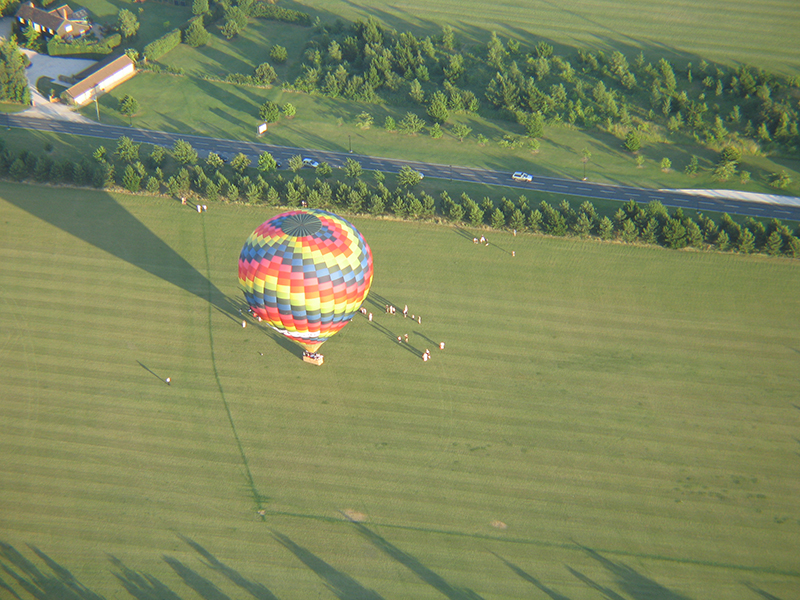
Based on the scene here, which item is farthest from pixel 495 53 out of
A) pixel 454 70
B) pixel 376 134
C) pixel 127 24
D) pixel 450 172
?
pixel 127 24

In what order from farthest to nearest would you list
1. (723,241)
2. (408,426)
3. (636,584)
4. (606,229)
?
1. (606,229)
2. (723,241)
3. (408,426)
4. (636,584)

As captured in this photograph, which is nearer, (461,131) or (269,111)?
(461,131)

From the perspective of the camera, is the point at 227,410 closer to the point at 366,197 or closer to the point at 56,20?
the point at 366,197

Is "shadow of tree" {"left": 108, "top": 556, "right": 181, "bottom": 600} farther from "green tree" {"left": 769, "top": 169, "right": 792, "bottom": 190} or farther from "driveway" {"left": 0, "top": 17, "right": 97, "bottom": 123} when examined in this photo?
"green tree" {"left": 769, "top": 169, "right": 792, "bottom": 190}

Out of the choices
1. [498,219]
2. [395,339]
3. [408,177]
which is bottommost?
[395,339]

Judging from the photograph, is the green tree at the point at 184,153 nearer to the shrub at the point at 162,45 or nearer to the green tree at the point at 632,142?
the shrub at the point at 162,45

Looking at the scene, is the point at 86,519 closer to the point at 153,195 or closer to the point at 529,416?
the point at 529,416
